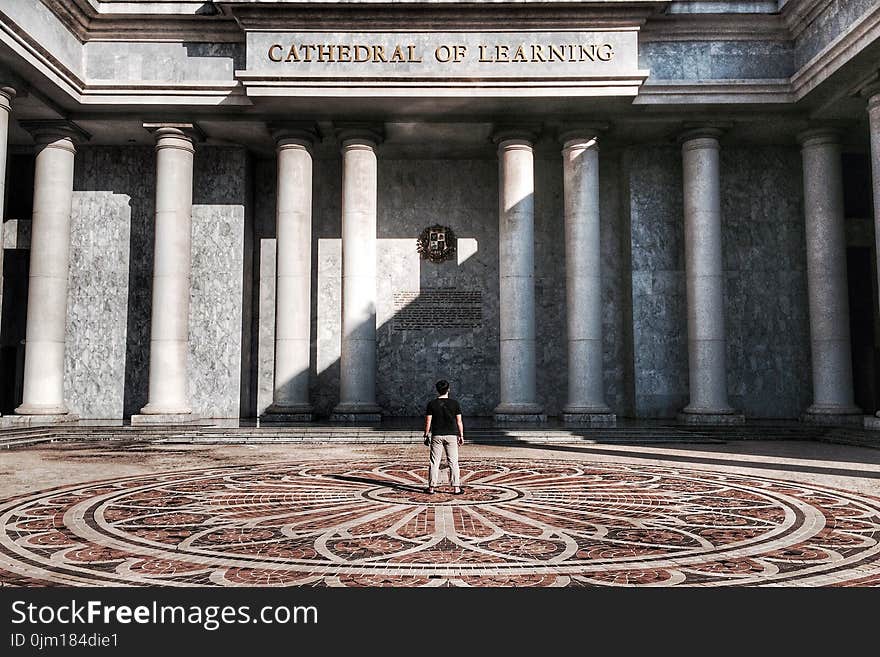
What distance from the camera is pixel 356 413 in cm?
2050

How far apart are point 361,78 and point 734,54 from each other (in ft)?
35.3

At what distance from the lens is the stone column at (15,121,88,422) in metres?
20.4

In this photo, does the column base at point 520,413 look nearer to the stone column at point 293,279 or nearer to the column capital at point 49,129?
the stone column at point 293,279

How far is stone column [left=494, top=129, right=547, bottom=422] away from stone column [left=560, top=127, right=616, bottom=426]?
116cm

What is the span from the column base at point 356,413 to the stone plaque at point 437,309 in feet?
16.5

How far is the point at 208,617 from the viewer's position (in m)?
4.41

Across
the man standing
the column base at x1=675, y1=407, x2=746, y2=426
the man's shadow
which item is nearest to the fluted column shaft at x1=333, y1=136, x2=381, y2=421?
the column base at x1=675, y1=407, x2=746, y2=426

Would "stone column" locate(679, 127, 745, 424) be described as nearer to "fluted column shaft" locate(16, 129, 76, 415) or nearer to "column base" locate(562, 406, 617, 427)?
"column base" locate(562, 406, 617, 427)

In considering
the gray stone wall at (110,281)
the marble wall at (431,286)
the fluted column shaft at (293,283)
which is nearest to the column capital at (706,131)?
the marble wall at (431,286)

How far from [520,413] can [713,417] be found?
5557 millimetres

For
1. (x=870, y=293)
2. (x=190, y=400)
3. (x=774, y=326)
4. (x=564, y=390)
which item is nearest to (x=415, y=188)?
(x=564, y=390)

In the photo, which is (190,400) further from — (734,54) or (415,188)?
(734,54)

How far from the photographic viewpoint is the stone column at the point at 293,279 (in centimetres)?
2075

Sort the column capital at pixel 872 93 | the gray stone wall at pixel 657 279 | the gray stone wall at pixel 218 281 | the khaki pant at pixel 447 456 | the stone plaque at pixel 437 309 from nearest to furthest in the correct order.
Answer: the khaki pant at pixel 447 456, the column capital at pixel 872 93, the gray stone wall at pixel 657 279, the gray stone wall at pixel 218 281, the stone plaque at pixel 437 309
